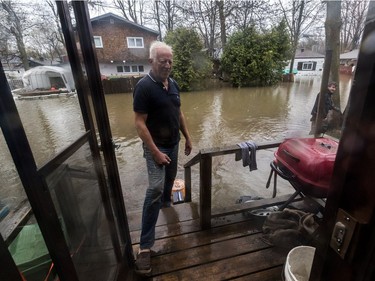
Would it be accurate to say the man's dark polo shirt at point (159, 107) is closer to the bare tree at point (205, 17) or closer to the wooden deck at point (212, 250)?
the wooden deck at point (212, 250)

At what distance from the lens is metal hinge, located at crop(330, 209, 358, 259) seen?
496 millimetres

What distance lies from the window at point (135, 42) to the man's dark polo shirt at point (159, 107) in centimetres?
1905

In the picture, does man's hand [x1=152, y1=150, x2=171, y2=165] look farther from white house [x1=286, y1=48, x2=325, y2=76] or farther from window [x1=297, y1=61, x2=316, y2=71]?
window [x1=297, y1=61, x2=316, y2=71]

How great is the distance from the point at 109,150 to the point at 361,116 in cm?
133

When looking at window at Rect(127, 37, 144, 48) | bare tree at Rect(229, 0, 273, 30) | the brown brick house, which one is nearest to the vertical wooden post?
the brown brick house

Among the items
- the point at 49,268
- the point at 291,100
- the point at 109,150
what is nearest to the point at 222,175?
the point at 109,150

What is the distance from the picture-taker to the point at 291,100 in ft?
37.6

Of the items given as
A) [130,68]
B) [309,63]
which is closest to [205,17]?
[130,68]

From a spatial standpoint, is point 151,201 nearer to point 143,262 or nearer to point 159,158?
point 159,158

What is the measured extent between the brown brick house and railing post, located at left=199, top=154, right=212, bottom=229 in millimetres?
18021

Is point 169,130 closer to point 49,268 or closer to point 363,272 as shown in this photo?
point 49,268

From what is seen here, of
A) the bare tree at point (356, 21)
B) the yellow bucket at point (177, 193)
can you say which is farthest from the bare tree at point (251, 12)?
the yellow bucket at point (177, 193)

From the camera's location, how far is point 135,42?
18812 mm

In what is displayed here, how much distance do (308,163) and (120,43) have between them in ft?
65.1
